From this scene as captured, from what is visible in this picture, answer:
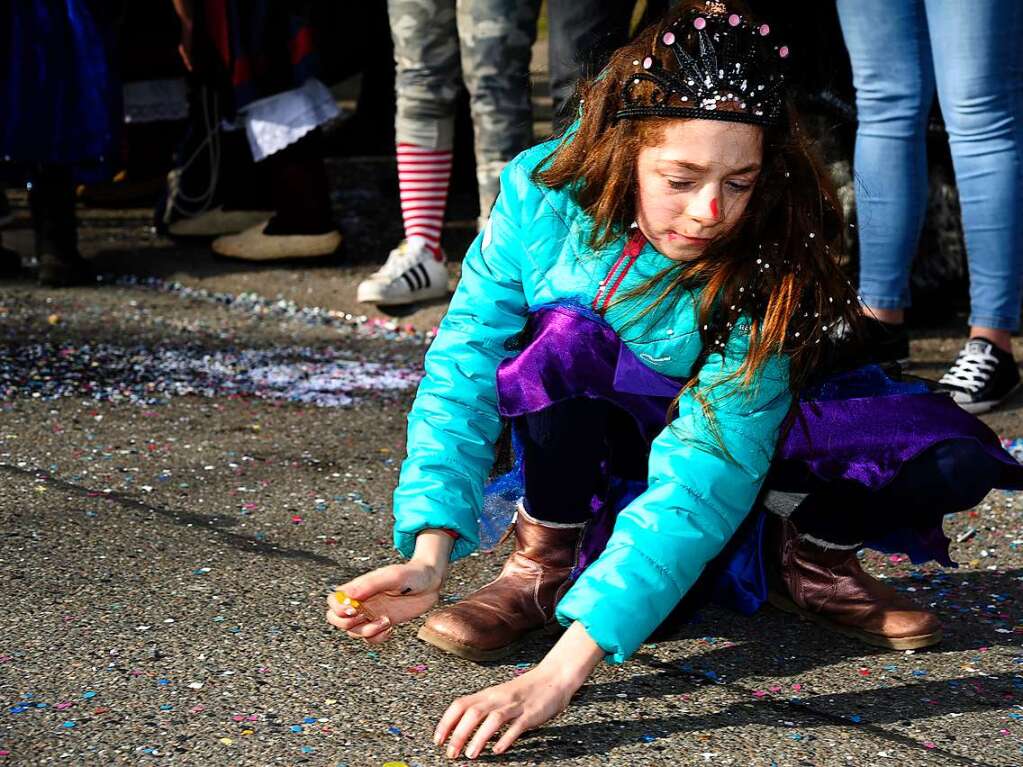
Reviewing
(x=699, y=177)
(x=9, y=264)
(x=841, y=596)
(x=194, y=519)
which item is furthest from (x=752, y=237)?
(x=9, y=264)

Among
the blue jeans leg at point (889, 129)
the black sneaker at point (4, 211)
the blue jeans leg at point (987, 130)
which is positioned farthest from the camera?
the black sneaker at point (4, 211)

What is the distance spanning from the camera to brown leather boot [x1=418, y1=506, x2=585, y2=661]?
2010mm

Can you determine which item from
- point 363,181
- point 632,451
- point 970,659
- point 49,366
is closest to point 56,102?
point 49,366

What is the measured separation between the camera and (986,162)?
9.92 ft

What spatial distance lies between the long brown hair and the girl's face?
0.03 m

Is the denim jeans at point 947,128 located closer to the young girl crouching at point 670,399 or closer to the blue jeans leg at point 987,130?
the blue jeans leg at point 987,130

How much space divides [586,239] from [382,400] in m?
1.35

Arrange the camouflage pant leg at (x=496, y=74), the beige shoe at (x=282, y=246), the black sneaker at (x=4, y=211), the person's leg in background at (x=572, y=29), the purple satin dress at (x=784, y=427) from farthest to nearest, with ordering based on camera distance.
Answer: the black sneaker at (x=4, y=211)
the beige shoe at (x=282, y=246)
the camouflage pant leg at (x=496, y=74)
the person's leg in background at (x=572, y=29)
the purple satin dress at (x=784, y=427)

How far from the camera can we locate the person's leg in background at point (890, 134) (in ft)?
9.97

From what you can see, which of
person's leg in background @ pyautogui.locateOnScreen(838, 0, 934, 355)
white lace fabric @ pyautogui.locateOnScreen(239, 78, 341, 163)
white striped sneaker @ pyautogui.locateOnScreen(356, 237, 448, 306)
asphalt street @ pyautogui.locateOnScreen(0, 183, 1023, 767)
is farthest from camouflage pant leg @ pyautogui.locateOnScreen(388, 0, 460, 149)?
person's leg in background @ pyautogui.locateOnScreen(838, 0, 934, 355)

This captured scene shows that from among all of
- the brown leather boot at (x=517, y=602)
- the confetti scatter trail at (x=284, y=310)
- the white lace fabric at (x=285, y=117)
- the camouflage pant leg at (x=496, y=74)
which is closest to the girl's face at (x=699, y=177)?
the brown leather boot at (x=517, y=602)

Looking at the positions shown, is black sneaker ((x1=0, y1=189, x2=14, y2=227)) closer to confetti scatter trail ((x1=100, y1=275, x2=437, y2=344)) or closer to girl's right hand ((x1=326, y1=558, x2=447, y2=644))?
confetti scatter trail ((x1=100, y1=275, x2=437, y2=344))

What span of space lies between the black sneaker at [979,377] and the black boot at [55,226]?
2.36m

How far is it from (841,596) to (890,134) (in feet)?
4.27
